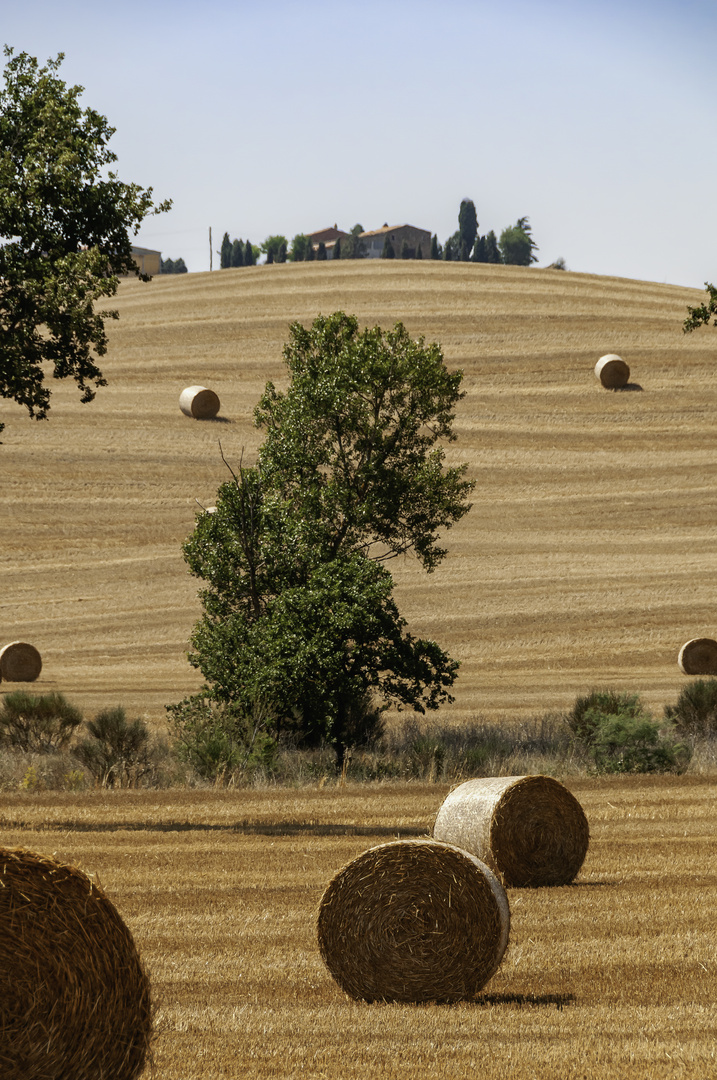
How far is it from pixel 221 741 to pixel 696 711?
11.7 metres

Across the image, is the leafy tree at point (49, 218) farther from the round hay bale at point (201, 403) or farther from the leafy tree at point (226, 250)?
the leafy tree at point (226, 250)

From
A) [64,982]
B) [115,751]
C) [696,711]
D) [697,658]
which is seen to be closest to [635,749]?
[696,711]

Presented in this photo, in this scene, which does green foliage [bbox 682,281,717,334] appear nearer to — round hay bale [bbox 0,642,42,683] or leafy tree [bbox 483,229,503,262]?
round hay bale [bbox 0,642,42,683]

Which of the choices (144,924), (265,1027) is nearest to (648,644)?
(144,924)

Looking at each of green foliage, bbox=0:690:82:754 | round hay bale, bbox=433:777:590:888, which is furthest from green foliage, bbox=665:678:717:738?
round hay bale, bbox=433:777:590:888

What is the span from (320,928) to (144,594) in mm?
37764

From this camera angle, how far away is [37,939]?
639 cm

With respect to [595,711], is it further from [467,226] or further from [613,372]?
[467,226]

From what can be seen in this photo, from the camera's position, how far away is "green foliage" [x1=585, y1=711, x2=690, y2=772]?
2444 centimetres

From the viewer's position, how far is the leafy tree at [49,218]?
18.5m

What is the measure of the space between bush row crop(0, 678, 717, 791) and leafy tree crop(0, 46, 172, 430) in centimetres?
751

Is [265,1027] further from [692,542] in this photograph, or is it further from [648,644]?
[692,542]

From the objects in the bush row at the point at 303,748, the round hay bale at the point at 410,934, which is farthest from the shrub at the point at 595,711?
the round hay bale at the point at 410,934

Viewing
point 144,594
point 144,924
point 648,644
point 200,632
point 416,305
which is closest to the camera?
point 144,924
